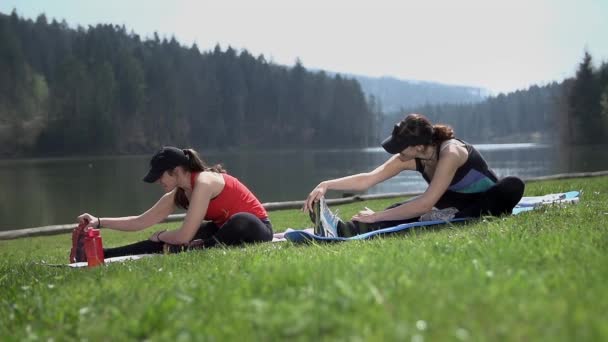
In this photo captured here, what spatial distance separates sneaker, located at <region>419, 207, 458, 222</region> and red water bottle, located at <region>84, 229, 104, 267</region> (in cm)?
364

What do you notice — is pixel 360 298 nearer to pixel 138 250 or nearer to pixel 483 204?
pixel 483 204

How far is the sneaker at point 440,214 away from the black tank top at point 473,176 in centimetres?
25

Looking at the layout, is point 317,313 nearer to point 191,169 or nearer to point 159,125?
point 191,169

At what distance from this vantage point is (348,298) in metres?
2.63

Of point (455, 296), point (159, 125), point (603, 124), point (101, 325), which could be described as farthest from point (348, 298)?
point (159, 125)

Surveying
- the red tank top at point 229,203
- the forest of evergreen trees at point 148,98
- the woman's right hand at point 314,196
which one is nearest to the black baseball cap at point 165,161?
the red tank top at point 229,203

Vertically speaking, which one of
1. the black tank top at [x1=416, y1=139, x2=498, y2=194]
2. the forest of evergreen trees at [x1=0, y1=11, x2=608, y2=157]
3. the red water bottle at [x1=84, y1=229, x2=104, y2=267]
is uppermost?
the forest of evergreen trees at [x1=0, y1=11, x2=608, y2=157]

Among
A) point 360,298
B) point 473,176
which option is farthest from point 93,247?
point 360,298

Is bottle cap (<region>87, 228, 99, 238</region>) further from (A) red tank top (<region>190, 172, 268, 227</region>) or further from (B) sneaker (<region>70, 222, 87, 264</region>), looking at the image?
(A) red tank top (<region>190, 172, 268, 227</region>)

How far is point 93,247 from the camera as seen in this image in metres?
6.61

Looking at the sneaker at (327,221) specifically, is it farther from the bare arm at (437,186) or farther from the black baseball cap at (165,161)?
the black baseball cap at (165,161)

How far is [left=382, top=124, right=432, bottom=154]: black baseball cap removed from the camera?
6566mm

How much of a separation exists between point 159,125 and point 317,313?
119m

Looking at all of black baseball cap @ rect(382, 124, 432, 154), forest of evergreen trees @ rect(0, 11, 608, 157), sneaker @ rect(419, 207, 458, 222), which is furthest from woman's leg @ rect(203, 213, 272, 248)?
forest of evergreen trees @ rect(0, 11, 608, 157)
